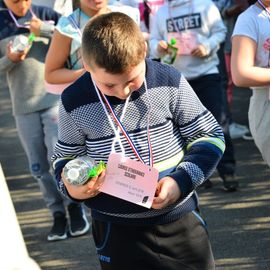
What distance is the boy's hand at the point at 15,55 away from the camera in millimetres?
5172

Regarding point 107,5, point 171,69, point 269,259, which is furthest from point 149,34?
point 171,69

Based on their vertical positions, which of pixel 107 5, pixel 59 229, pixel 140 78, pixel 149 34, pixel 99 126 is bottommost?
pixel 59 229

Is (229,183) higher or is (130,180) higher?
(130,180)

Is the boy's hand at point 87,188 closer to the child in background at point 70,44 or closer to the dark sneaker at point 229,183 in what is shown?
the child in background at point 70,44

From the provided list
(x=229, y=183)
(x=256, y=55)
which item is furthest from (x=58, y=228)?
(x=256, y=55)

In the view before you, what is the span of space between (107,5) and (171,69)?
173 cm

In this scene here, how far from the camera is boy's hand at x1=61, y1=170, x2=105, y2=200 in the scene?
2.93m

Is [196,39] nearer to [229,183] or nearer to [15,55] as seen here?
[229,183]

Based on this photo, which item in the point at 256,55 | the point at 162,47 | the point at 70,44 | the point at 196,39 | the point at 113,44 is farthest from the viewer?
the point at 196,39

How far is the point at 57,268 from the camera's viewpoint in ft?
16.9

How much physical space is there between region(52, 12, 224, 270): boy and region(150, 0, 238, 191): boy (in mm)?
2642

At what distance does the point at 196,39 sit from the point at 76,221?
161 centimetres

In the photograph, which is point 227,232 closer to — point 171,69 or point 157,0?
point 157,0

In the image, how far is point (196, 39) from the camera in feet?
19.2
